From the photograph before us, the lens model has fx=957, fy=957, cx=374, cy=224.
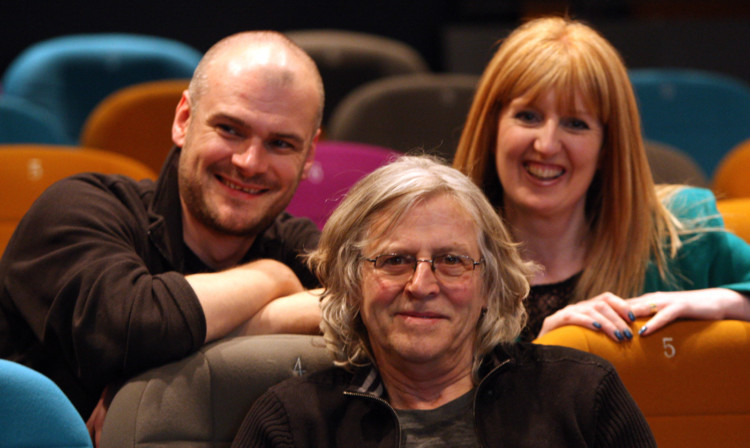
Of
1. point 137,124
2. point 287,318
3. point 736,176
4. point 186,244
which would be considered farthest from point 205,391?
point 736,176

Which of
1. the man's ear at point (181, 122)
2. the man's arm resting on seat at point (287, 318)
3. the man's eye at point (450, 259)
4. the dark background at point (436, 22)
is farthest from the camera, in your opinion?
the dark background at point (436, 22)

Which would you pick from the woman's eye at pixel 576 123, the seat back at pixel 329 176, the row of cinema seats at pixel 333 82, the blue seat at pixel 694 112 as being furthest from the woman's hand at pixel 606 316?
the blue seat at pixel 694 112

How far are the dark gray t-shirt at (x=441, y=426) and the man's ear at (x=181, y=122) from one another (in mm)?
792

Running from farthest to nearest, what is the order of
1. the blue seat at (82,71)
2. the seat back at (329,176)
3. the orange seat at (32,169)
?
the blue seat at (82,71) < the seat back at (329,176) < the orange seat at (32,169)

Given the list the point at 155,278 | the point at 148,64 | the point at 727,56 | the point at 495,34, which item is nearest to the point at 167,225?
the point at 155,278

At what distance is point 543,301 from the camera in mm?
2123

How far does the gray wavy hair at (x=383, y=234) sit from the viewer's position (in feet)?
5.39

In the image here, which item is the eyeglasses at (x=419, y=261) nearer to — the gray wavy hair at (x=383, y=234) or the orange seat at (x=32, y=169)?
the gray wavy hair at (x=383, y=234)

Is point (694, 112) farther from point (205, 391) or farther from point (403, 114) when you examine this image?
point (205, 391)

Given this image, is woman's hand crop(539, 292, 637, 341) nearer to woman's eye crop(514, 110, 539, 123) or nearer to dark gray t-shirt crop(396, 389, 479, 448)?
dark gray t-shirt crop(396, 389, 479, 448)

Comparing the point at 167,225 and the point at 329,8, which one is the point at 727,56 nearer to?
the point at 329,8

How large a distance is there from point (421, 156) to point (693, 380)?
0.63 metres

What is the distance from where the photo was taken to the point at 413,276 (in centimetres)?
158

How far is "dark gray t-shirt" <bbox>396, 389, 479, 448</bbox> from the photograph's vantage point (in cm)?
157
